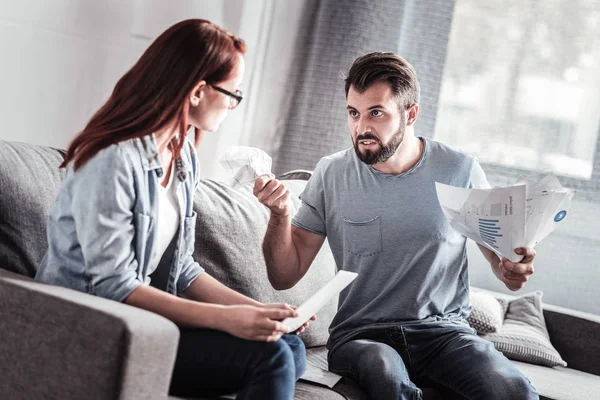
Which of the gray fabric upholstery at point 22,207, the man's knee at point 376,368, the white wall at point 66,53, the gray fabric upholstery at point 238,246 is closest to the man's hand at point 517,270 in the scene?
the man's knee at point 376,368

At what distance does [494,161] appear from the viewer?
328 cm

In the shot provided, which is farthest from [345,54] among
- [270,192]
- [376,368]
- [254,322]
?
[254,322]

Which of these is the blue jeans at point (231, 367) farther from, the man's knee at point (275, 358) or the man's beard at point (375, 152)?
the man's beard at point (375, 152)

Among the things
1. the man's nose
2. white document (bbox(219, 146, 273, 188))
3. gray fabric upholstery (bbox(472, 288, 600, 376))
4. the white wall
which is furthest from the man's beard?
gray fabric upholstery (bbox(472, 288, 600, 376))

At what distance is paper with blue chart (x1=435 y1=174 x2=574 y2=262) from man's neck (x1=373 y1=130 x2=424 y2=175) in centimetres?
30

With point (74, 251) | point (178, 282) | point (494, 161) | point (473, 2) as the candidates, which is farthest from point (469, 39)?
point (74, 251)

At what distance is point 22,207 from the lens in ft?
5.19

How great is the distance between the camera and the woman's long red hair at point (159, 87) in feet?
4.81

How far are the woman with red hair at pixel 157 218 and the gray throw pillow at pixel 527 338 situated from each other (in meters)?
1.15

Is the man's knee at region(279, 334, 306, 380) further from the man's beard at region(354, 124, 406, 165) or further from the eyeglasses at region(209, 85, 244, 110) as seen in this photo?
the man's beard at region(354, 124, 406, 165)

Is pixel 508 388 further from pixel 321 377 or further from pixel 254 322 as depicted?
pixel 254 322

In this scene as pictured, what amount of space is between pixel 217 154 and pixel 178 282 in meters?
1.35

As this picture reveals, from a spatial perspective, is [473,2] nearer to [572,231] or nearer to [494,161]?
[494,161]

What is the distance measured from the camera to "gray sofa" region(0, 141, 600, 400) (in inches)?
47.9
